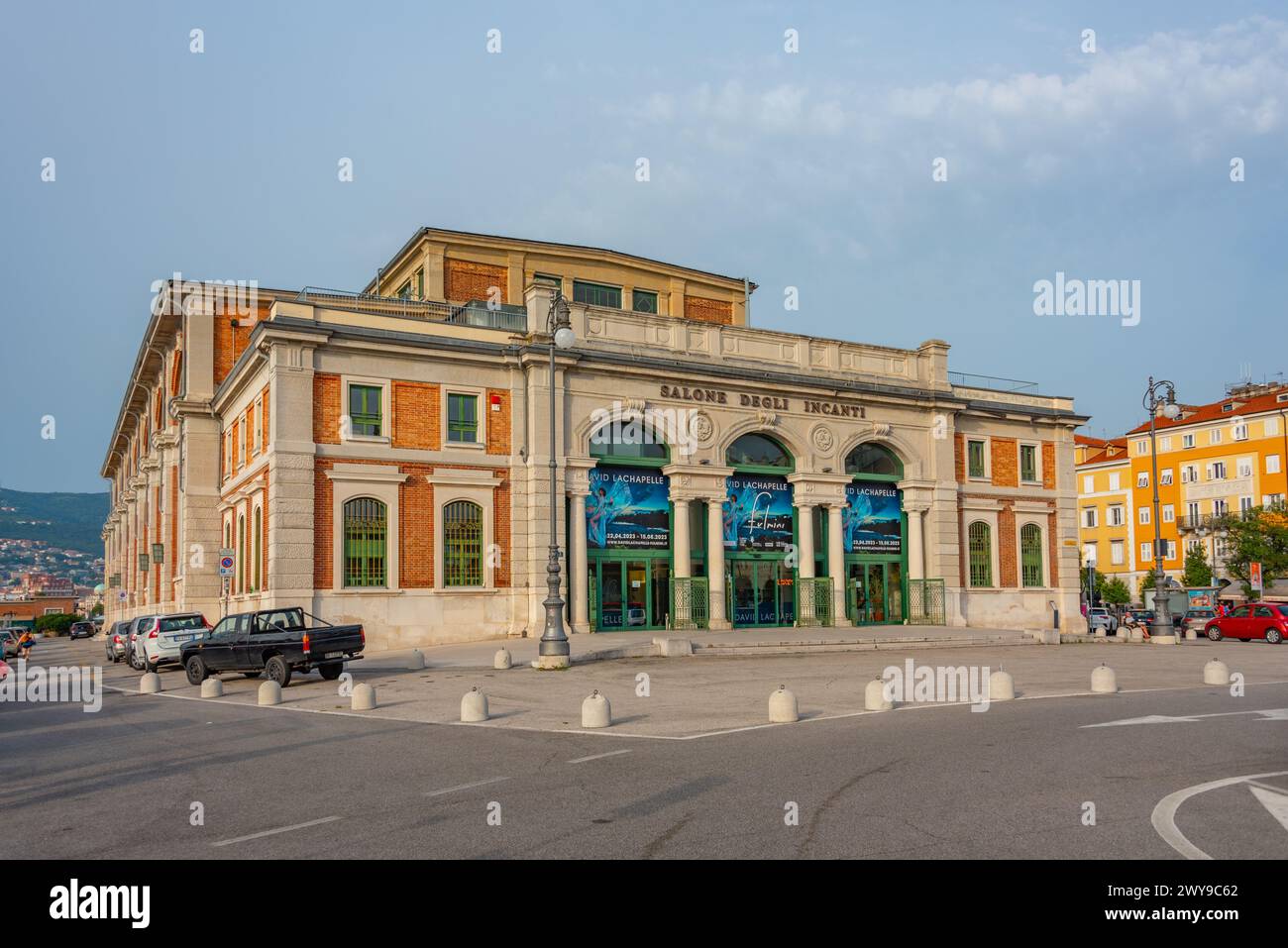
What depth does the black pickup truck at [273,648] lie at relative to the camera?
866 inches

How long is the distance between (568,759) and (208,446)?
3534 cm

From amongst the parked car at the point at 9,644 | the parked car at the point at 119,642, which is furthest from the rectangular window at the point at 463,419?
the parked car at the point at 9,644

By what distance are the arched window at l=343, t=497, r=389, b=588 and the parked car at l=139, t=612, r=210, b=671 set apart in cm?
457

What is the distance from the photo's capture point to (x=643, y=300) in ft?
152

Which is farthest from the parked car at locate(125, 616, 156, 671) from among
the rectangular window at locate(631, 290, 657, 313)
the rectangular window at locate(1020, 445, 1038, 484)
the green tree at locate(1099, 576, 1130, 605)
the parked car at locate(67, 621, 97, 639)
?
the green tree at locate(1099, 576, 1130, 605)

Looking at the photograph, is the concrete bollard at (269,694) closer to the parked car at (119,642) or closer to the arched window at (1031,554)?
the parked car at (119,642)

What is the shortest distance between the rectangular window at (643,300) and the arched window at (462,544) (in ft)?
49.4

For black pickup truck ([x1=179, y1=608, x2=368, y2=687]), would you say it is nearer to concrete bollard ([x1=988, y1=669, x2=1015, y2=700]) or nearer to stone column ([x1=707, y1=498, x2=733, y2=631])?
concrete bollard ([x1=988, y1=669, x2=1015, y2=700])

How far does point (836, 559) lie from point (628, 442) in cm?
910

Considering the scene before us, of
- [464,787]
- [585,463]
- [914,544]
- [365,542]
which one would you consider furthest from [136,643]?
[914,544]

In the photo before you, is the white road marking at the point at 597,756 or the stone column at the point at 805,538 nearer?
the white road marking at the point at 597,756

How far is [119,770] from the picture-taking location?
11.9 m
